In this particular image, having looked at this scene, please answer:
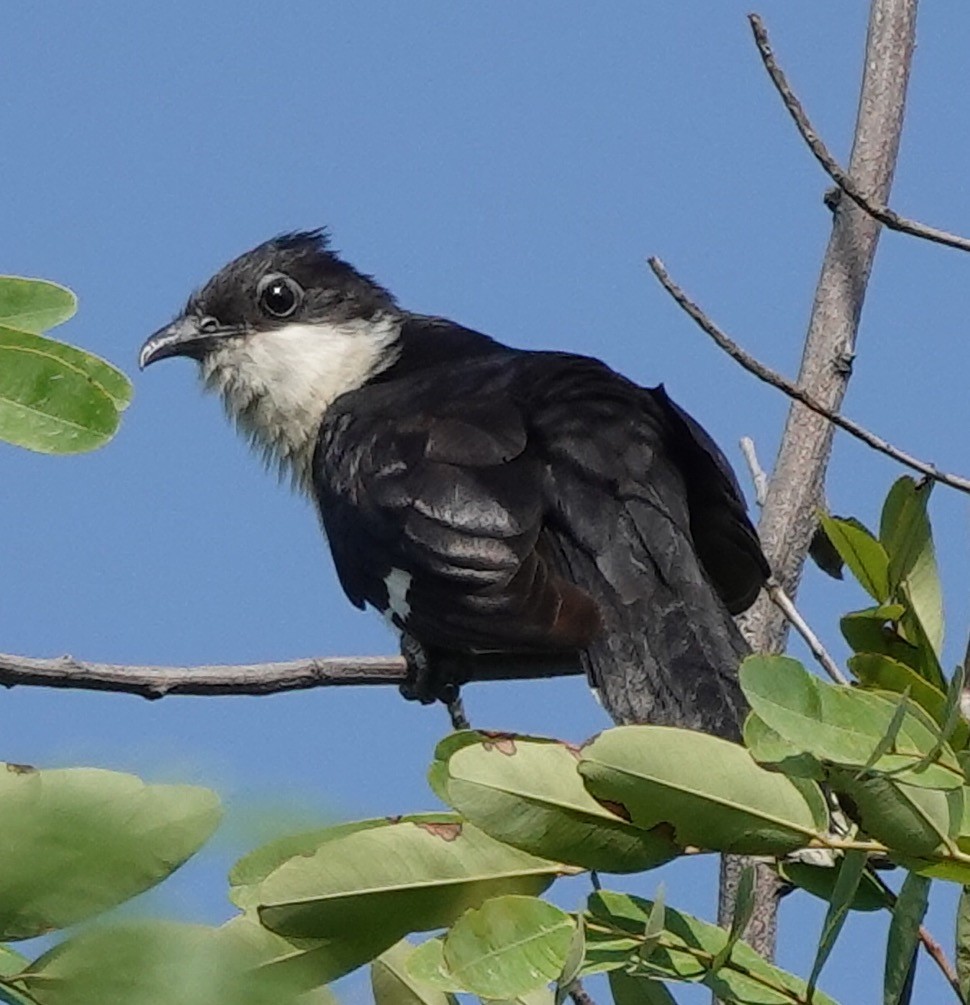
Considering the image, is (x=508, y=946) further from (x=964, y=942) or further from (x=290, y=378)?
(x=290, y=378)

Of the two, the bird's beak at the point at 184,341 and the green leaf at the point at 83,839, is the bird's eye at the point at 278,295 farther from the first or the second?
the green leaf at the point at 83,839

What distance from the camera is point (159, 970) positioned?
759mm

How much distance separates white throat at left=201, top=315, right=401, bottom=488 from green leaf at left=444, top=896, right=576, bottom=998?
11.5ft

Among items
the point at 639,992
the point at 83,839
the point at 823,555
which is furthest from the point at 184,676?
the point at 83,839

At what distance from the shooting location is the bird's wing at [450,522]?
352 cm

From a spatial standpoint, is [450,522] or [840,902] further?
[450,522]

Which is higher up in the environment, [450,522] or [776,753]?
[450,522]

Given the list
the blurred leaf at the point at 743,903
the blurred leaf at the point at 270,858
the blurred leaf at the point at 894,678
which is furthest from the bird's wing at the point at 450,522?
the blurred leaf at the point at 270,858

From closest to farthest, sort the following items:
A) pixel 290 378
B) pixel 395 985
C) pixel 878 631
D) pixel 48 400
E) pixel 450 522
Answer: pixel 48 400 < pixel 395 985 < pixel 878 631 < pixel 450 522 < pixel 290 378

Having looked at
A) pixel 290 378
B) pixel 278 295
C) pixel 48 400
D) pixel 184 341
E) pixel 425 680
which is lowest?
pixel 48 400

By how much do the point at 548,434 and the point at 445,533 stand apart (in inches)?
14.0

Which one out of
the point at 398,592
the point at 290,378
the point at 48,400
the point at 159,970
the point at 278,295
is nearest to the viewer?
the point at 159,970

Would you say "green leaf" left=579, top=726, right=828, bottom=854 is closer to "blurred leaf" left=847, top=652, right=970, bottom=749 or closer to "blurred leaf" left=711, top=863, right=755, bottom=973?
"blurred leaf" left=711, top=863, right=755, bottom=973

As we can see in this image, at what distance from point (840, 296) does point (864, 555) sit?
48.6 inches
